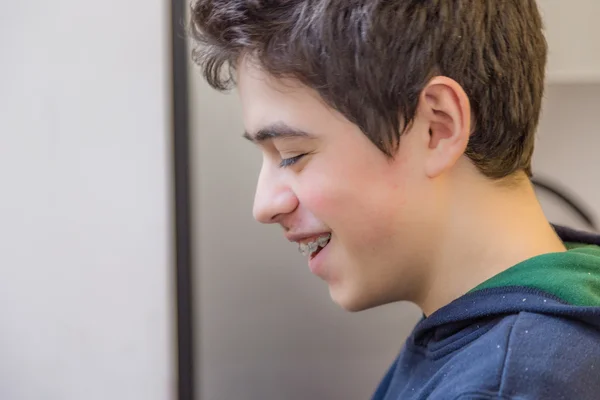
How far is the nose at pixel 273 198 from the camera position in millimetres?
457

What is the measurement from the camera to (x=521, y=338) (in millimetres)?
336

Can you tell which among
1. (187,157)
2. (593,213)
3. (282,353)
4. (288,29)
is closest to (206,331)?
(282,353)

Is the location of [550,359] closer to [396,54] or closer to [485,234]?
[485,234]

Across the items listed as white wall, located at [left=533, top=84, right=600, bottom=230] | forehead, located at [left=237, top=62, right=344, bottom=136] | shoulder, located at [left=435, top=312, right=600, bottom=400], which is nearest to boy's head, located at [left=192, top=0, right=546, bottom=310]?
forehead, located at [left=237, top=62, right=344, bottom=136]

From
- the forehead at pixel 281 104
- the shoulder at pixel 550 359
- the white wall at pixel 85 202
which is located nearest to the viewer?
the shoulder at pixel 550 359

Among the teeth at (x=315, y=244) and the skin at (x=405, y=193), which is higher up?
the skin at (x=405, y=193)

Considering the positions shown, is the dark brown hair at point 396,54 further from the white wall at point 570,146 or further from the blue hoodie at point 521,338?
the white wall at point 570,146

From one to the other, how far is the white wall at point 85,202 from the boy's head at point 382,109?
9.9 inches

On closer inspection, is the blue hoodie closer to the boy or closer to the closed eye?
the boy

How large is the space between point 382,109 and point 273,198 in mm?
122

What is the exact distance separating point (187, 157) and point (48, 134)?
0.57 ft

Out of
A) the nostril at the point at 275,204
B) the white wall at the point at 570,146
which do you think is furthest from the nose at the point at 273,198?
the white wall at the point at 570,146

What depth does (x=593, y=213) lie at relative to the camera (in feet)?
2.97

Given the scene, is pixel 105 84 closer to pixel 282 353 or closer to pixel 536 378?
pixel 282 353
